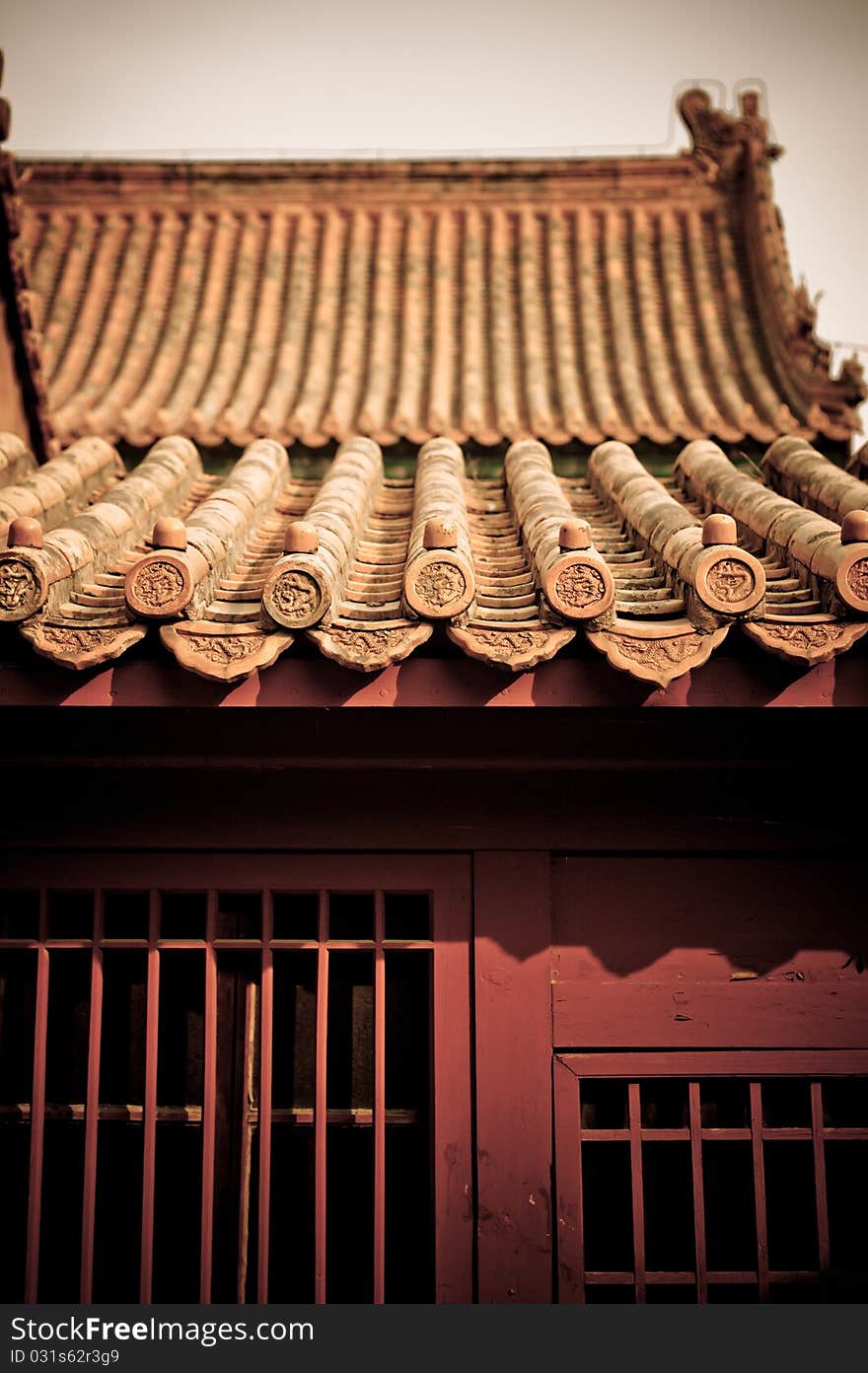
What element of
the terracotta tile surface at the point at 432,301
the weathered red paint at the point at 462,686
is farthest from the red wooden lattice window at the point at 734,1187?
the terracotta tile surface at the point at 432,301

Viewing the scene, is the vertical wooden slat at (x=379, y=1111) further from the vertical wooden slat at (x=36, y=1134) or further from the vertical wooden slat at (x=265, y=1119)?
the vertical wooden slat at (x=36, y=1134)

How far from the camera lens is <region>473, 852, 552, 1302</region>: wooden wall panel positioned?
11.8ft

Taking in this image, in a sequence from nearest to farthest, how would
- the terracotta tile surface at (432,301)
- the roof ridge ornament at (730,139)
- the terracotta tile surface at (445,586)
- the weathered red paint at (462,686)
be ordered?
the terracotta tile surface at (445,586) < the weathered red paint at (462,686) < the terracotta tile surface at (432,301) < the roof ridge ornament at (730,139)

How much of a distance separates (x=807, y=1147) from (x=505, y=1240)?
1.04m

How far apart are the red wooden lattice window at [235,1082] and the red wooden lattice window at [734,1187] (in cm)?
40

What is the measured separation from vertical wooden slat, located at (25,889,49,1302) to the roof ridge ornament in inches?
315

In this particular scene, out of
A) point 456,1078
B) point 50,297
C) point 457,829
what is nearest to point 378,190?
point 50,297

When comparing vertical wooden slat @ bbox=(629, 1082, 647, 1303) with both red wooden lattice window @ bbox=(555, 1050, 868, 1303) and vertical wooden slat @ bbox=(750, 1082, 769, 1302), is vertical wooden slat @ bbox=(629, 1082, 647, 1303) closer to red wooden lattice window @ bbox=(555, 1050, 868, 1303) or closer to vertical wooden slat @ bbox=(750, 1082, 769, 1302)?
red wooden lattice window @ bbox=(555, 1050, 868, 1303)

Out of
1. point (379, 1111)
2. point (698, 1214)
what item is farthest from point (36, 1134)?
point (698, 1214)

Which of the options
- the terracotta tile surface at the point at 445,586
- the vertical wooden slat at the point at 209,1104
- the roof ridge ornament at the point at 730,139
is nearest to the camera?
the terracotta tile surface at the point at 445,586

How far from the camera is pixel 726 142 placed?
9.30 m

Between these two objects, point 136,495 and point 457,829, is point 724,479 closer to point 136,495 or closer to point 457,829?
point 457,829

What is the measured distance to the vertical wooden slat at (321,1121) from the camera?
358cm

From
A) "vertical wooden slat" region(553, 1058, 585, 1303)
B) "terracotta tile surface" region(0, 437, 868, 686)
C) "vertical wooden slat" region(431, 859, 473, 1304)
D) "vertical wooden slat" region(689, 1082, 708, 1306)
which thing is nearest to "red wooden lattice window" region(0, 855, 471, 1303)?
"vertical wooden slat" region(431, 859, 473, 1304)
